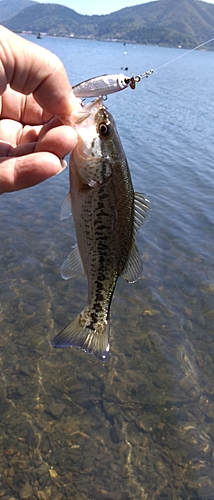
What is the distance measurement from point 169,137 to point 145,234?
47.4ft

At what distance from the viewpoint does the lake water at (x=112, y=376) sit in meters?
5.71

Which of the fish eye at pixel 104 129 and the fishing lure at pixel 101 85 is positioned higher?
the fishing lure at pixel 101 85

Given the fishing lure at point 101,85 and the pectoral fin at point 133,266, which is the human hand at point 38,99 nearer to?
the fishing lure at point 101,85

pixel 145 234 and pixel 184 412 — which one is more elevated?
pixel 145 234

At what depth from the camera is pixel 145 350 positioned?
785cm

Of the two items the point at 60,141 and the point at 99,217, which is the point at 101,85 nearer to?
the point at 60,141

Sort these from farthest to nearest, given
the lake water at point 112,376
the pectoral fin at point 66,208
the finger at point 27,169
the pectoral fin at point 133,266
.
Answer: the lake water at point 112,376 → the pectoral fin at point 133,266 → the pectoral fin at point 66,208 → the finger at point 27,169

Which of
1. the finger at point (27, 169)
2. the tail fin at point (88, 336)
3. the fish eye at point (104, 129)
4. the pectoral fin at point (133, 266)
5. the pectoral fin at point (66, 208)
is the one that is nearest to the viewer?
the finger at point (27, 169)

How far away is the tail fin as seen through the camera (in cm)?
387

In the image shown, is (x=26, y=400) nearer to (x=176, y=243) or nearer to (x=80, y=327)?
(x=80, y=327)

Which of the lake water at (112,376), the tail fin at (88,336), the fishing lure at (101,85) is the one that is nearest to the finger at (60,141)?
the fishing lure at (101,85)

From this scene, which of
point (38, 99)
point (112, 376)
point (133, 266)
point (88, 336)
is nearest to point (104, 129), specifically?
point (38, 99)

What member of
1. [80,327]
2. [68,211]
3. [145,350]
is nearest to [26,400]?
[145,350]

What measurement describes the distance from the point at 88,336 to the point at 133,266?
91cm
